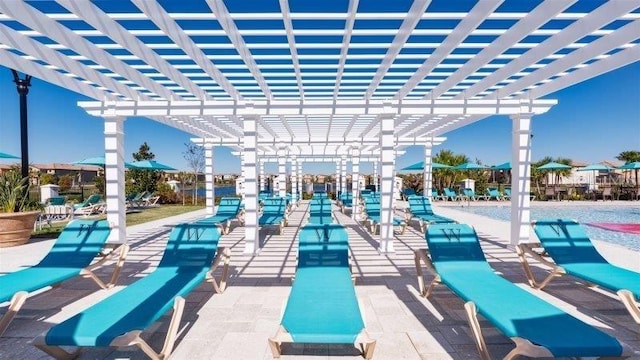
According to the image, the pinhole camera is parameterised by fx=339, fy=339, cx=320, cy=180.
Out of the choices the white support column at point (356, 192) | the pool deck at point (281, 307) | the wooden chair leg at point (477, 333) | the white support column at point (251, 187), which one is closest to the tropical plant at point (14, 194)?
the pool deck at point (281, 307)

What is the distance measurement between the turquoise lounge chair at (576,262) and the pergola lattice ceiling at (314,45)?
2.61 meters

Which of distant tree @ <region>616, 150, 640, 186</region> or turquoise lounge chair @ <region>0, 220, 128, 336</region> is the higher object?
distant tree @ <region>616, 150, 640, 186</region>

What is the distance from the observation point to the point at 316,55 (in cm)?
523

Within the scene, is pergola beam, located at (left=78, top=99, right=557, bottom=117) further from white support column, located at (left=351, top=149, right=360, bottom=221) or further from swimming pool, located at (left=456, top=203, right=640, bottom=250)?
white support column, located at (left=351, top=149, right=360, bottom=221)

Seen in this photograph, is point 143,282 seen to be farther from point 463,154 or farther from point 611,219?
point 463,154

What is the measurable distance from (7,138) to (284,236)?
16185mm

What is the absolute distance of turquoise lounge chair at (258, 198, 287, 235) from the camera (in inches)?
370

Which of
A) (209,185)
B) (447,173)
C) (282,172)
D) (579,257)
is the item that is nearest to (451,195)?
(447,173)

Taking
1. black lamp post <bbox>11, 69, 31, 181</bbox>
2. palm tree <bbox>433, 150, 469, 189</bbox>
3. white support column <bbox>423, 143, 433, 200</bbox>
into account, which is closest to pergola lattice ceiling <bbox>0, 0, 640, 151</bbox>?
black lamp post <bbox>11, 69, 31, 181</bbox>

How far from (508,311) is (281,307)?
2407 mm

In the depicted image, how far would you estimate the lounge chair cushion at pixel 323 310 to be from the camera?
8.75 feet

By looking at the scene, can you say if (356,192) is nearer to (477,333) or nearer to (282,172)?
(282,172)

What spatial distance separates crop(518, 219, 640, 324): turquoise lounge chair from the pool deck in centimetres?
34

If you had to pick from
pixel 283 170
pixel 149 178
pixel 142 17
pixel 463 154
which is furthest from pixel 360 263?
pixel 463 154
